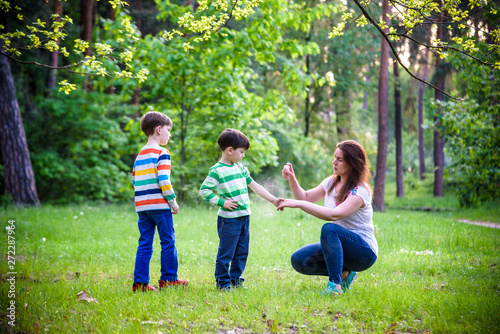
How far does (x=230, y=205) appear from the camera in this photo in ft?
13.3

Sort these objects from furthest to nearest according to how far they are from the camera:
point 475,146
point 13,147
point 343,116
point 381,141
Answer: point 343,116
point 381,141
point 475,146
point 13,147

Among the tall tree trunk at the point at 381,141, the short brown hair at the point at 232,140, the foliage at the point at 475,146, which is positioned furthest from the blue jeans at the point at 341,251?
the tall tree trunk at the point at 381,141

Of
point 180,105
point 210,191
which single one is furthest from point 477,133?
point 210,191

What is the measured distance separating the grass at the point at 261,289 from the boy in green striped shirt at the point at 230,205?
0.35 m

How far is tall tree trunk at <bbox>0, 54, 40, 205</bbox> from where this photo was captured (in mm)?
11031

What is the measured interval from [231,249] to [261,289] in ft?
1.79

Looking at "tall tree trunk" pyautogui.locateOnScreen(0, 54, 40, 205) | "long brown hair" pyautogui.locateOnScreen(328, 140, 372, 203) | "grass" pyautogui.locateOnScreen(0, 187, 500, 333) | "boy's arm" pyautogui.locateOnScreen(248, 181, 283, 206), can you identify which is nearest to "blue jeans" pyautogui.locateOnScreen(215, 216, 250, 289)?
"grass" pyautogui.locateOnScreen(0, 187, 500, 333)

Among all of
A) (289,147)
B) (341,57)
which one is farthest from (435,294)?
(341,57)

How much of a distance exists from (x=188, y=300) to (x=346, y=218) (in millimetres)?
1833

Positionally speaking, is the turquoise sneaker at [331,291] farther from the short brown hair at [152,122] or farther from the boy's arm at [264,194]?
the short brown hair at [152,122]

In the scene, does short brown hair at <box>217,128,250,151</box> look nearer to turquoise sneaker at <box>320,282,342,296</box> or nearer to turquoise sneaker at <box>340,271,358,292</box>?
turquoise sneaker at <box>320,282,342,296</box>

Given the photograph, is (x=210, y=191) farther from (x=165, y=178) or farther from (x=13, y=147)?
(x=13, y=147)

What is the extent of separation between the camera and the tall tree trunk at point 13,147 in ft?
36.2

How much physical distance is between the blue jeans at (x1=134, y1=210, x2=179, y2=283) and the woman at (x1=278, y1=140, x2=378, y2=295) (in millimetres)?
1239
